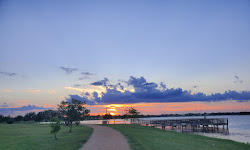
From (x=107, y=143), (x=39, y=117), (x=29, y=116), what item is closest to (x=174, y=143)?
(x=107, y=143)

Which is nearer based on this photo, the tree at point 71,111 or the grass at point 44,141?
the grass at point 44,141

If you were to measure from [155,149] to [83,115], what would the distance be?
86.1 ft

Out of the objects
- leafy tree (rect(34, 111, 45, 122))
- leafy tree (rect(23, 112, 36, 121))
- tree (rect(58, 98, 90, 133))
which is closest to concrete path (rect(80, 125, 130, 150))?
tree (rect(58, 98, 90, 133))

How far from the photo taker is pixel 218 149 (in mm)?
22906

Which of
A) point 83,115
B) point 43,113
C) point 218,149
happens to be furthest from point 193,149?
point 43,113

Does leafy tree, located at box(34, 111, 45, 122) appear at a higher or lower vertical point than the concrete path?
lower

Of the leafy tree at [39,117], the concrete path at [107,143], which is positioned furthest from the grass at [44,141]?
the leafy tree at [39,117]

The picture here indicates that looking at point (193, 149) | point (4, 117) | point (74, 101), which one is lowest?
point (4, 117)

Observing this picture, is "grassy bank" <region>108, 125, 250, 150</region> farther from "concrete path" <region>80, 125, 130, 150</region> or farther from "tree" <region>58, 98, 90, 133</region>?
"tree" <region>58, 98, 90, 133</region>

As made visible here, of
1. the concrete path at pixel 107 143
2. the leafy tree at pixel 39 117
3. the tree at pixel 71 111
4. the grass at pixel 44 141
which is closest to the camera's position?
the concrete path at pixel 107 143

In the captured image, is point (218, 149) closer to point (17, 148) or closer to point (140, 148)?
point (140, 148)

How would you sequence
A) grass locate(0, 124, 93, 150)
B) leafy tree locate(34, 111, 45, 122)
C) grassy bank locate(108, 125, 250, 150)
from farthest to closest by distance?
leafy tree locate(34, 111, 45, 122) < grass locate(0, 124, 93, 150) < grassy bank locate(108, 125, 250, 150)

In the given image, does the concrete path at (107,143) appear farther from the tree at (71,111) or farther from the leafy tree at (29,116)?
the leafy tree at (29,116)

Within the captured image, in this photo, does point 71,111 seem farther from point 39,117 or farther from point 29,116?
point 29,116
